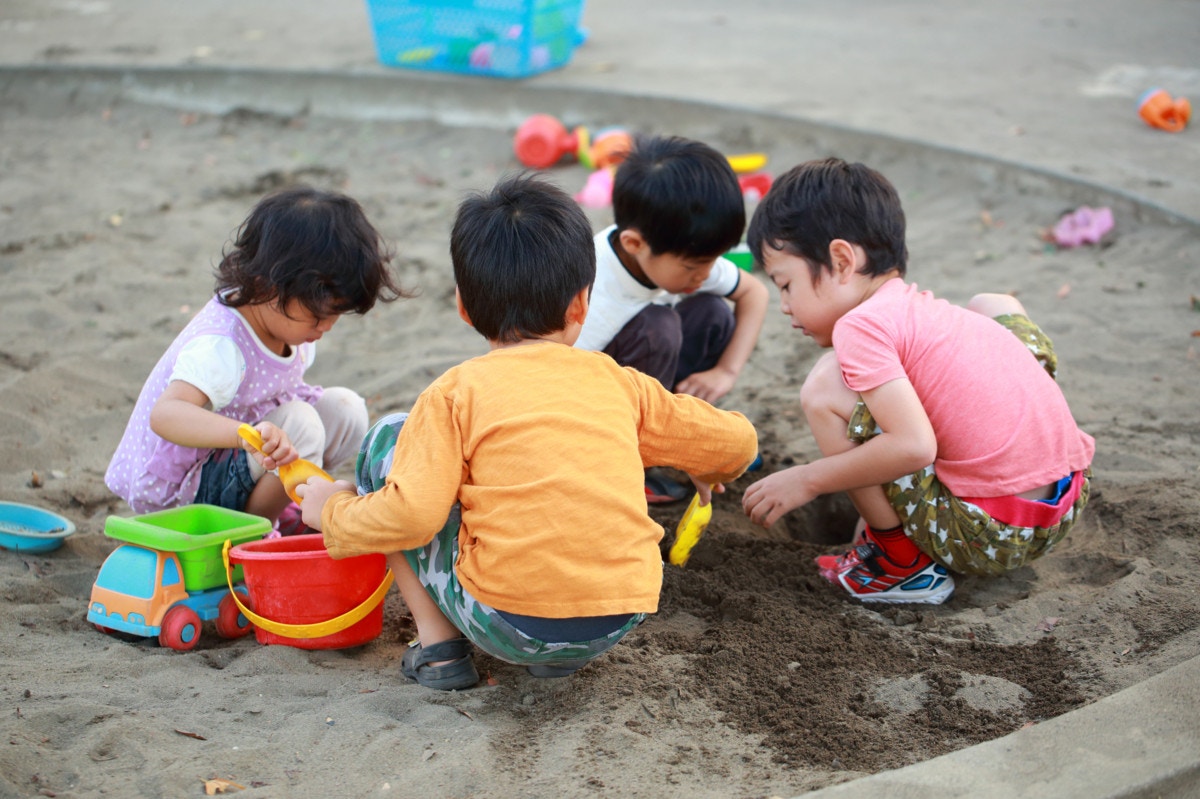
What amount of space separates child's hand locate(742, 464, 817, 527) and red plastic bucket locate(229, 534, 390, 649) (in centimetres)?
85

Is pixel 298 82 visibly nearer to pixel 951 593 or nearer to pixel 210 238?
pixel 210 238

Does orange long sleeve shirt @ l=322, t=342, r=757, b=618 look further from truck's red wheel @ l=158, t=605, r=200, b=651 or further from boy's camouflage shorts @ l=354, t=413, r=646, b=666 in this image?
truck's red wheel @ l=158, t=605, r=200, b=651

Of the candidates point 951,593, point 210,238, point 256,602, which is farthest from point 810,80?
point 256,602

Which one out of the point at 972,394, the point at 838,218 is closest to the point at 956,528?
the point at 972,394

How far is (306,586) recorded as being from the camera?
2285mm

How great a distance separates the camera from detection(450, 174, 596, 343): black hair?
203 centimetres

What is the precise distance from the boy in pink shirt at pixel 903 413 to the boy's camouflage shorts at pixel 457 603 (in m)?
0.66

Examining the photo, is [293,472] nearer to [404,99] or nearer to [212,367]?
[212,367]

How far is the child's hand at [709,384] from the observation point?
3156mm

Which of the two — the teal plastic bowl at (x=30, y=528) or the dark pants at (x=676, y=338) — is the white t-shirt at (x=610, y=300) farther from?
the teal plastic bowl at (x=30, y=528)

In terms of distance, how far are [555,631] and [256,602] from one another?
73 cm

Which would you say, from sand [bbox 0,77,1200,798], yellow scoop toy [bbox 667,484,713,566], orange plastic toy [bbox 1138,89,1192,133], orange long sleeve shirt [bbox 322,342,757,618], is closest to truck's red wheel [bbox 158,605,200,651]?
sand [bbox 0,77,1200,798]

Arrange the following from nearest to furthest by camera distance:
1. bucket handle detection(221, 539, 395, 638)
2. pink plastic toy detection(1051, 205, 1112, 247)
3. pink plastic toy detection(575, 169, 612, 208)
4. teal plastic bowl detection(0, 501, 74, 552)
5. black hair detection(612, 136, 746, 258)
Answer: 1. bucket handle detection(221, 539, 395, 638)
2. teal plastic bowl detection(0, 501, 74, 552)
3. black hair detection(612, 136, 746, 258)
4. pink plastic toy detection(1051, 205, 1112, 247)
5. pink plastic toy detection(575, 169, 612, 208)

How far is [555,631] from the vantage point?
200cm
